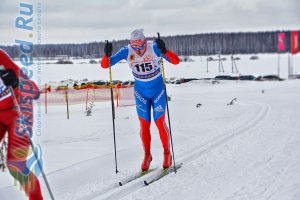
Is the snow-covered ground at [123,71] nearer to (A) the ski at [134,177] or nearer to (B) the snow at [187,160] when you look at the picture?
(B) the snow at [187,160]

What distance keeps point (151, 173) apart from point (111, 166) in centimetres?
101

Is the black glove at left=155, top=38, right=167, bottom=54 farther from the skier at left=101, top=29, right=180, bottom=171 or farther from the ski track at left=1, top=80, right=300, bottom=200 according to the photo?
the ski track at left=1, top=80, right=300, bottom=200

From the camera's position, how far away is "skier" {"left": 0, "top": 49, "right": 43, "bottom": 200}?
420cm

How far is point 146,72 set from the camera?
6.84 m

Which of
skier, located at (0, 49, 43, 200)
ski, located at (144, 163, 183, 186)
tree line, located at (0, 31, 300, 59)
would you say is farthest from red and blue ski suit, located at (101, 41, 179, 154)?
tree line, located at (0, 31, 300, 59)

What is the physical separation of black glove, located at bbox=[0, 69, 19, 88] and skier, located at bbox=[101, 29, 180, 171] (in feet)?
8.97

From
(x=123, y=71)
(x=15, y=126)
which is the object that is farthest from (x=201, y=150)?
(x=123, y=71)

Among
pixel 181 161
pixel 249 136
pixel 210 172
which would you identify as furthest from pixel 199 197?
pixel 249 136

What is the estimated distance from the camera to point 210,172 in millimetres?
6566

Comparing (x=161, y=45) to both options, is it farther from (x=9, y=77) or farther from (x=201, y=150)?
(x=9, y=77)

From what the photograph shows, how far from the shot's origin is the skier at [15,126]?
4203 mm

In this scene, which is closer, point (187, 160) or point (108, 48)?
point (108, 48)

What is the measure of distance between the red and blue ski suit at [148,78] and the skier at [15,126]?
265 cm

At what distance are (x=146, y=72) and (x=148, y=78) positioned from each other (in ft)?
0.35
